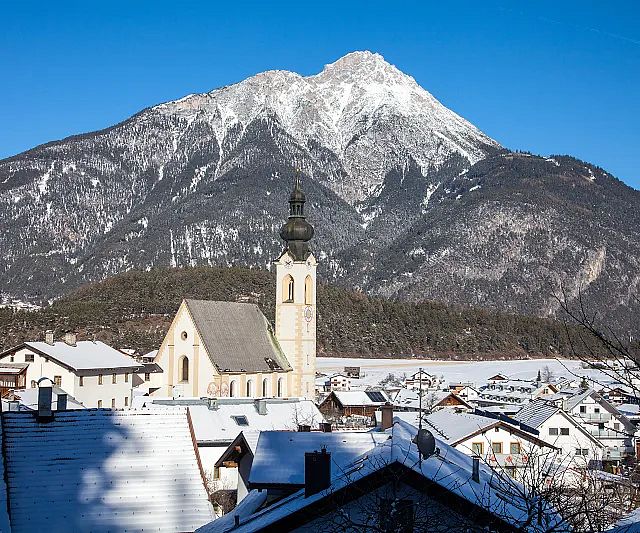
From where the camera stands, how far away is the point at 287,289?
65.5 metres

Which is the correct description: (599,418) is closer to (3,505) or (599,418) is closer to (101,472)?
(101,472)

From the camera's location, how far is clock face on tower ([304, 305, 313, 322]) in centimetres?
6519

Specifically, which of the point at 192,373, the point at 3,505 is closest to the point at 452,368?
the point at 192,373

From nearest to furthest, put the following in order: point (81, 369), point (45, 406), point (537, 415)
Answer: point (45, 406)
point (537, 415)
point (81, 369)

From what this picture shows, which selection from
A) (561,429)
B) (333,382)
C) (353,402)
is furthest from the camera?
(333,382)

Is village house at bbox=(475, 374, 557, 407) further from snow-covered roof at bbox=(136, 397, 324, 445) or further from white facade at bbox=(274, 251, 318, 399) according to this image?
snow-covered roof at bbox=(136, 397, 324, 445)

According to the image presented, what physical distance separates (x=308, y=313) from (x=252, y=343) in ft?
13.8

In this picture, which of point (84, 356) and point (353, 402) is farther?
point (353, 402)

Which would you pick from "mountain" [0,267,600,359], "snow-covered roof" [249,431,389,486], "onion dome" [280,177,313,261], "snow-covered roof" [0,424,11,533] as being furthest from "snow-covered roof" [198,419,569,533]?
"mountain" [0,267,600,359]

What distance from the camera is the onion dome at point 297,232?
214ft

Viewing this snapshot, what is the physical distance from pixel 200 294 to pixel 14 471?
5305 inches

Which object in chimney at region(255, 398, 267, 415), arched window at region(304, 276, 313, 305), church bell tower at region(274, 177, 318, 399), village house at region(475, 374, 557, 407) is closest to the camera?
chimney at region(255, 398, 267, 415)

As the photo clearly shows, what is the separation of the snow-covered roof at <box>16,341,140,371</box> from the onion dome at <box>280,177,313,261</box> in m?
12.0

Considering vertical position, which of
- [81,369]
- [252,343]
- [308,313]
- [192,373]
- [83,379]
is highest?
[308,313]
